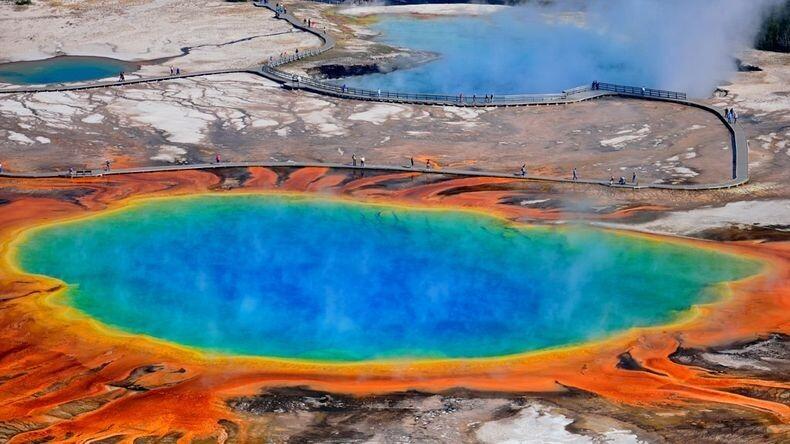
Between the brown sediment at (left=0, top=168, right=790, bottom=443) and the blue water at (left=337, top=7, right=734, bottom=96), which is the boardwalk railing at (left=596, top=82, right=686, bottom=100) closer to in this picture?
the blue water at (left=337, top=7, right=734, bottom=96)

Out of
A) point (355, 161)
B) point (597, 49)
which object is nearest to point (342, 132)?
point (355, 161)

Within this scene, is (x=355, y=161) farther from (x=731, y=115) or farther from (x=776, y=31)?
(x=776, y=31)

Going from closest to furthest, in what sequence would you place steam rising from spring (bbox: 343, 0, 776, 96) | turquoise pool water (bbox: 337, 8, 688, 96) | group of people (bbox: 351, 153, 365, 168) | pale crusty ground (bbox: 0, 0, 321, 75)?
1. group of people (bbox: 351, 153, 365, 168)
2. steam rising from spring (bbox: 343, 0, 776, 96)
3. turquoise pool water (bbox: 337, 8, 688, 96)
4. pale crusty ground (bbox: 0, 0, 321, 75)

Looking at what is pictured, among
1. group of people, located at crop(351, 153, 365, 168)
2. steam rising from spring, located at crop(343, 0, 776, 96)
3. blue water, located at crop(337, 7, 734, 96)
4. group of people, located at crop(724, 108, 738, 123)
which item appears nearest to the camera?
group of people, located at crop(351, 153, 365, 168)

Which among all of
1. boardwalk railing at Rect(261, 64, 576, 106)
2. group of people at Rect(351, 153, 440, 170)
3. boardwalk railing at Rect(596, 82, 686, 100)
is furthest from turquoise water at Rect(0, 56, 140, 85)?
boardwalk railing at Rect(596, 82, 686, 100)

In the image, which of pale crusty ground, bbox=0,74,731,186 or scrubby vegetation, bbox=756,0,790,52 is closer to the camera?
pale crusty ground, bbox=0,74,731,186

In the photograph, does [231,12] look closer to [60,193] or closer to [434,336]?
[60,193]
